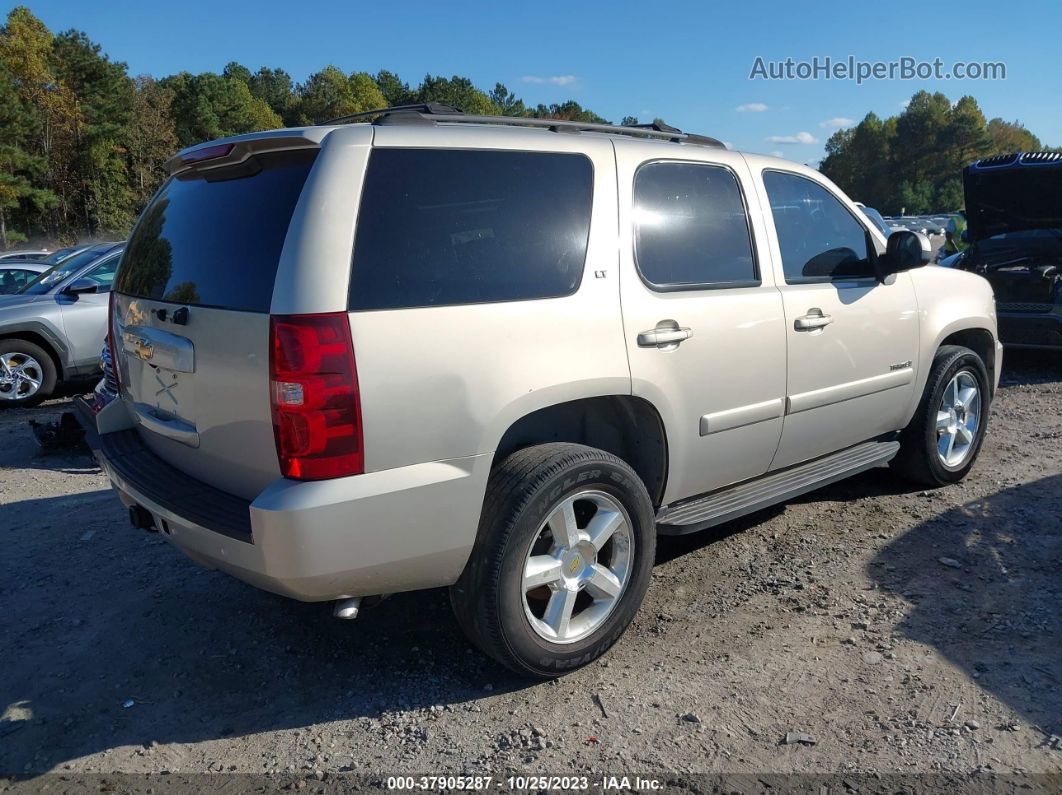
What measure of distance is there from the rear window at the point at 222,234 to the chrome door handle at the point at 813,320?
233 centimetres

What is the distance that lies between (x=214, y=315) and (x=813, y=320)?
2656mm

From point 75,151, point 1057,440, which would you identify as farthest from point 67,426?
point 75,151

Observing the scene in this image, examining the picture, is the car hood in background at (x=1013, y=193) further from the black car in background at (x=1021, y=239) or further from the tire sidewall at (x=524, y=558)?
the tire sidewall at (x=524, y=558)

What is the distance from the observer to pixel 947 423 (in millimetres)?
4992

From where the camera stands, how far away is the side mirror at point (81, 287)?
803 centimetres

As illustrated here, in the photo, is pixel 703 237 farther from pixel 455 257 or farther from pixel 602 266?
pixel 455 257

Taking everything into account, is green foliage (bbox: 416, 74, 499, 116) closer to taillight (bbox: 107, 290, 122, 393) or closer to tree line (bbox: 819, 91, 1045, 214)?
tree line (bbox: 819, 91, 1045, 214)

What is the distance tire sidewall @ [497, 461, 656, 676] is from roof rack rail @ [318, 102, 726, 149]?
1395 mm

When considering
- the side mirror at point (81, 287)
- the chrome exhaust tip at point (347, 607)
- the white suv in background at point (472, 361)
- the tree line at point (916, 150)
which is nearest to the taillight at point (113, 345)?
the white suv in background at point (472, 361)

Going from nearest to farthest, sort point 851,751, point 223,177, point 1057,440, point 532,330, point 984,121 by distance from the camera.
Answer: point 851,751 → point 532,330 → point 223,177 → point 1057,440 → point 984,121

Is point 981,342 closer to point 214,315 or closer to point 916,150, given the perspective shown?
point 214,315

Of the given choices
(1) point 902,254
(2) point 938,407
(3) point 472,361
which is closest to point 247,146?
(3) point 472,361

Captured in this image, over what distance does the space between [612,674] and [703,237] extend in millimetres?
1862

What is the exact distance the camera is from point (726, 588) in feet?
12.6
